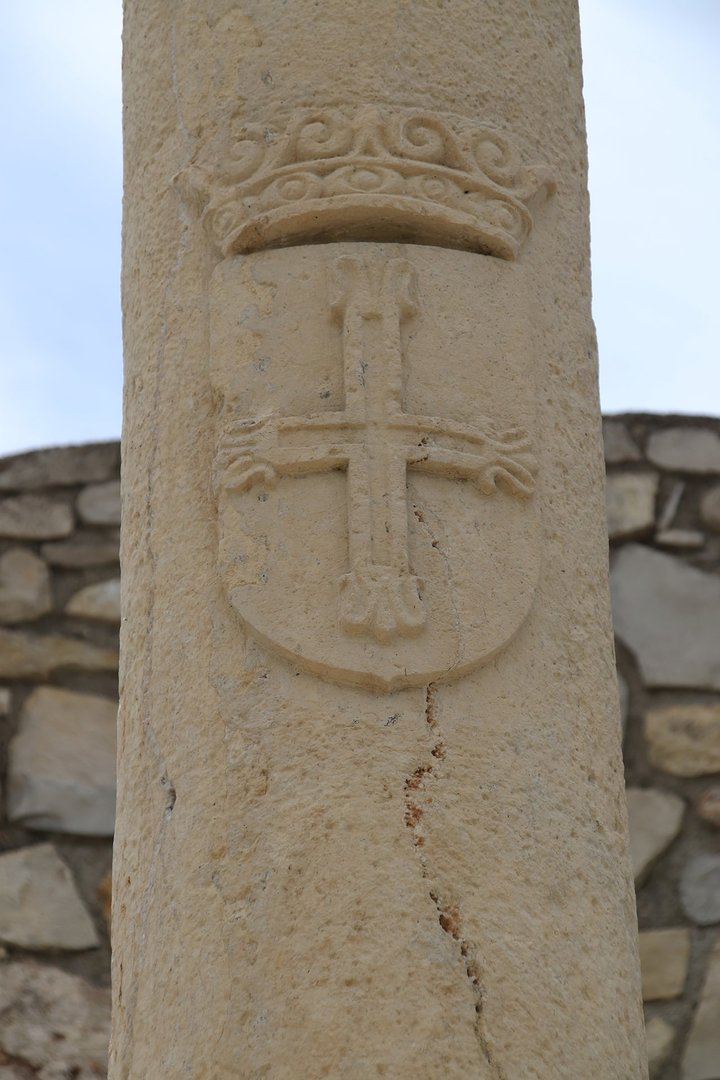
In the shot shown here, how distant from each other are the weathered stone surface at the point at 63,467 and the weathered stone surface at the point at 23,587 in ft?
0.60

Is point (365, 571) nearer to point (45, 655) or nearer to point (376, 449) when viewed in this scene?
point (376, 449)

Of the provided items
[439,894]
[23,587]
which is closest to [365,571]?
[439,894]

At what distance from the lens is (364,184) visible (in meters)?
2.43

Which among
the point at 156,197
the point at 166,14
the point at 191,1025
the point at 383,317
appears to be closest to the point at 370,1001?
the point at 191,1025

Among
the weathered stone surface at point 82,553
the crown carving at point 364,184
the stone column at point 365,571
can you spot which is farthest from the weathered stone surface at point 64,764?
the crown carving at point 364,184

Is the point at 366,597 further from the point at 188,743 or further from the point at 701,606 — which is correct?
the point at 701,606

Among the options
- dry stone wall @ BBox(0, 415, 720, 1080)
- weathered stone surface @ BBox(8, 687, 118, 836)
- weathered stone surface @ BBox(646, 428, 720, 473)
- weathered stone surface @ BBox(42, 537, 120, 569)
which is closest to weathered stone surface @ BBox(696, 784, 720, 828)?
dry stone wall @ BBox(0, 415, 720, 1080)

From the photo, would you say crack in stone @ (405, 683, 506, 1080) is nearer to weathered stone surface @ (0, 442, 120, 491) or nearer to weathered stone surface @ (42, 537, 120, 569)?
weathered stone surface @ (42, 537, 120, 569)

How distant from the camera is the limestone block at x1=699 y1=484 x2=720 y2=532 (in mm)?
4398

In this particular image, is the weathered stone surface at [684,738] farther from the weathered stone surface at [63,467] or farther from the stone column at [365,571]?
the stone column at [365,571]

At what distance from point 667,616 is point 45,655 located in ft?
5.00

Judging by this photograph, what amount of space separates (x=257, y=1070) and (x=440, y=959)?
0.82 feet

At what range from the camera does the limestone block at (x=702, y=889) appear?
4062 mm

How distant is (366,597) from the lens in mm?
2201
